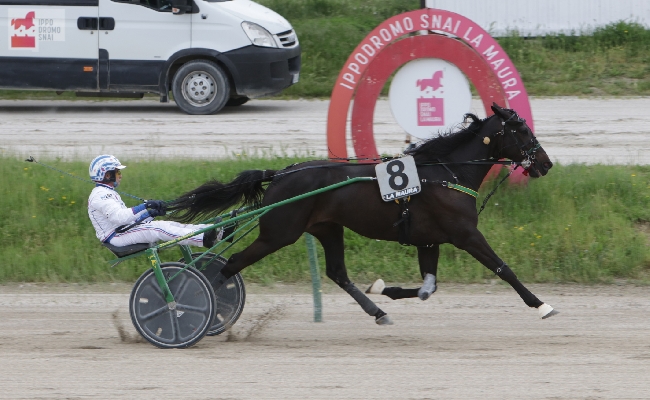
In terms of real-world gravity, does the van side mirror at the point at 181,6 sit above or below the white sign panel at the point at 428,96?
above

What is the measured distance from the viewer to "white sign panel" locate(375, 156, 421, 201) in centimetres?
656

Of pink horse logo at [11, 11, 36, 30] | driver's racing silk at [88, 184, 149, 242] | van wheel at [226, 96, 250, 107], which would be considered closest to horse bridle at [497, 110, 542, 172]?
driver's racing silk at [88, 184, 149, 242]

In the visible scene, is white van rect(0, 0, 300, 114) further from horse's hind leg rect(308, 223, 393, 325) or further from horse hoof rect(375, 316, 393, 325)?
horse hoof rect(375, 316, 393, 325)

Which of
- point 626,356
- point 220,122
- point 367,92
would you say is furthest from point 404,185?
point 220,122

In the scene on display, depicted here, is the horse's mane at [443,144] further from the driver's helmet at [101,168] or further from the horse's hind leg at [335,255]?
the driver's helmet at [101,168]

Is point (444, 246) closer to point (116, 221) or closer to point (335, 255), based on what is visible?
point (335, 255)

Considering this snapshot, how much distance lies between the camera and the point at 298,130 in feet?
42.6

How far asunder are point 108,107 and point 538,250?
9002 millimetres

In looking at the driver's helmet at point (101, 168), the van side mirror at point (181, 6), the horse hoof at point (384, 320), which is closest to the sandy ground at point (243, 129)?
the van side mirror at point (181, 6)

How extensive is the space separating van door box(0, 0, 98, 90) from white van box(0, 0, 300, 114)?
0.02 meters

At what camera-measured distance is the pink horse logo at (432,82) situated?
9609 mm

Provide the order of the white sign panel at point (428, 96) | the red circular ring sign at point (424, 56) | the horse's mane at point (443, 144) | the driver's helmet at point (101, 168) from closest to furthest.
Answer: the driver's helmet at point (101, 168) → the horse's mane at point (443, 144) → the red circular ring sign at point (424, 56) → the white sign panel at point (428, 96)

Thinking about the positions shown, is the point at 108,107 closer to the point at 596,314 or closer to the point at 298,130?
the point at 298,130

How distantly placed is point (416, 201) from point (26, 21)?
31.0ft
